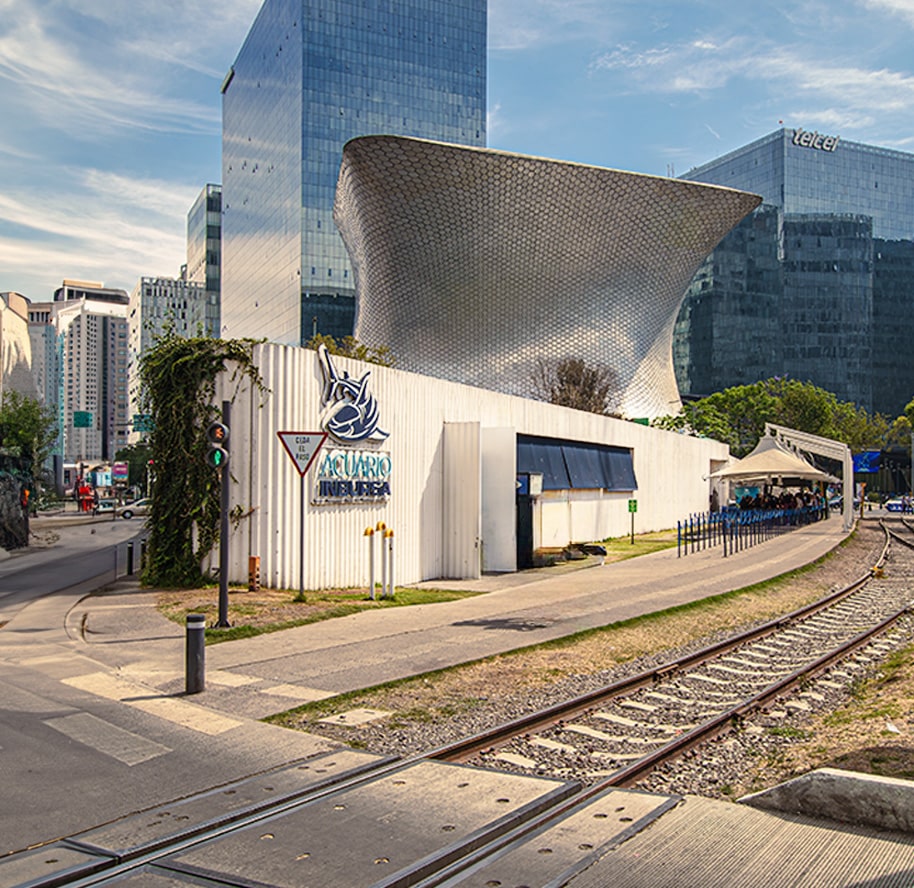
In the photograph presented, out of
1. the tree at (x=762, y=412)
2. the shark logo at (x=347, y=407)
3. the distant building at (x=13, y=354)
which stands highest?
the distant building at (x=13, y=354)

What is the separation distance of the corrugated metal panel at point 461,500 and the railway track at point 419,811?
538 inches

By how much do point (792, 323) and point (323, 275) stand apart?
84.9 m

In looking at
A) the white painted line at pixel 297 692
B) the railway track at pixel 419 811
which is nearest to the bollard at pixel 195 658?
the white painted line at pixel 297 692

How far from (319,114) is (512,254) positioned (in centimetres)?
5390

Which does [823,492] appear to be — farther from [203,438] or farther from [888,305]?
[888,305]

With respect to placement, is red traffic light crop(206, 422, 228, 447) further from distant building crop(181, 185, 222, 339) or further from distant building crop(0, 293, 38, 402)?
distant building crop(181, 185, 222, 339)

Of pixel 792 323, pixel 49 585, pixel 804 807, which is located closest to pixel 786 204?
pixel 792 323

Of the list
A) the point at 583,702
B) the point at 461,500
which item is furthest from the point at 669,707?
the point at 461,500

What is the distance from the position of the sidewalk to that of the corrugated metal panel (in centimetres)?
81

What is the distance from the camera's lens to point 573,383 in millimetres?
78625

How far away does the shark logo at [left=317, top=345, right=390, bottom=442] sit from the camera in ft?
66.6

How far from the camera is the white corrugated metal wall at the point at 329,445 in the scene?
19141mm

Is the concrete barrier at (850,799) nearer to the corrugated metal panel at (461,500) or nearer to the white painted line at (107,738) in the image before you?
the white painted line at (107,738)

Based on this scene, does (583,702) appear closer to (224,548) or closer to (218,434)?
(224,548)
